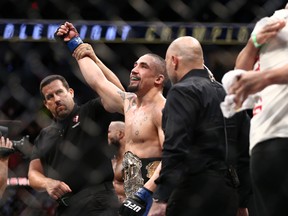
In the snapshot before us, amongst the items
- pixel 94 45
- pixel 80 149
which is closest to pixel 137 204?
pixel 80 149

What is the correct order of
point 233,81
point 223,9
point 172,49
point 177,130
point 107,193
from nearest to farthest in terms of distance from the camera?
point 233,81 → point 177,130 → point 172,49 → point 107,193 → point 223,9

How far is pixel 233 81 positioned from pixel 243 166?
924mm

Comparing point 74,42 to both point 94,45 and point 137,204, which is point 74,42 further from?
point 94,45

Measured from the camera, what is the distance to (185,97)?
7.58 ft

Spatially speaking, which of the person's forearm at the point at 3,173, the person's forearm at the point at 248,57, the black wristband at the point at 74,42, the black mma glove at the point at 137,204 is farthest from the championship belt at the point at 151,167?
the person's forearm at the point at 248,57

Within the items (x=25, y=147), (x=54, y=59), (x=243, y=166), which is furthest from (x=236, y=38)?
(x=243, y=166)

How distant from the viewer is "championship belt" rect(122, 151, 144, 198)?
9.23ft

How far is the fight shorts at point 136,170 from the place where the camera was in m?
2.79

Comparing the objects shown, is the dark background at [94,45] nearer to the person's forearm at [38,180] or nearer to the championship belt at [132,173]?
the person's forearm at [38,180]

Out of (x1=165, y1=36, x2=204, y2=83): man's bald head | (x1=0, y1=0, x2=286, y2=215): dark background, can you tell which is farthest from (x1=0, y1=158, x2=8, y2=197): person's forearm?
(x1=0, y1=0, x2=286, y2=215): dark background

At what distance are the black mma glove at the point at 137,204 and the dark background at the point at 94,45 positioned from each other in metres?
2.70

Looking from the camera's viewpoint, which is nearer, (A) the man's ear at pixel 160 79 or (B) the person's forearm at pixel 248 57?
(B) the person's forearm at pixel 248 57

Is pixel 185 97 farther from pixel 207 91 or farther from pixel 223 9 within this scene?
pixel 223 9

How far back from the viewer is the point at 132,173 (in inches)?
111
